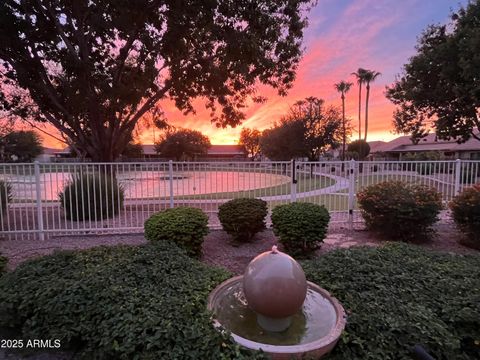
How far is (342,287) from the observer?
10.5 feet

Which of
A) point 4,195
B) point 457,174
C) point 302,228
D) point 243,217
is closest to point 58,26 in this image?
point 4,195

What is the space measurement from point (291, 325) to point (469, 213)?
5.18 metres

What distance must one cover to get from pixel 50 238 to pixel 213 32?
6.61m

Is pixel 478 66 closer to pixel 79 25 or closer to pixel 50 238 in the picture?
pixel 79 25

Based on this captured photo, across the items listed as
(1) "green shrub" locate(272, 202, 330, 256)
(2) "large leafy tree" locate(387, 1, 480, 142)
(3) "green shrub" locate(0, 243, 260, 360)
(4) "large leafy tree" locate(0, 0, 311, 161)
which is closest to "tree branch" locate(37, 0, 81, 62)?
(4) "large leafy tree" locate(0, 0, 311, 161)

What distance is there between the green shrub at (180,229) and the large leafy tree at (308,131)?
28.4m

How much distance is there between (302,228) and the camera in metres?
5.11

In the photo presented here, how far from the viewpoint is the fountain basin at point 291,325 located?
7.31ft

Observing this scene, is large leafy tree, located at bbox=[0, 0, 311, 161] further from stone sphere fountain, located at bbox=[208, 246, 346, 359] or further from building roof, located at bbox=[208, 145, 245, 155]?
building roof, located at bbox=[208, 145, 245, 155]

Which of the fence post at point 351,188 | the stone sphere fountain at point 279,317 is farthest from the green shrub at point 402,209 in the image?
the stone sphere fountain at point 279,317

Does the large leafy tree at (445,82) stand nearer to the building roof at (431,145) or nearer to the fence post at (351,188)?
the building roof at (431,145)

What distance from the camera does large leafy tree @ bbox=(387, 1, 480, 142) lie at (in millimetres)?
13430

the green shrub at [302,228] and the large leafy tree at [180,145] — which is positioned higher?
the large leafy tree at [180,145]

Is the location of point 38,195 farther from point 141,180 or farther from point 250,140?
point 250,140
